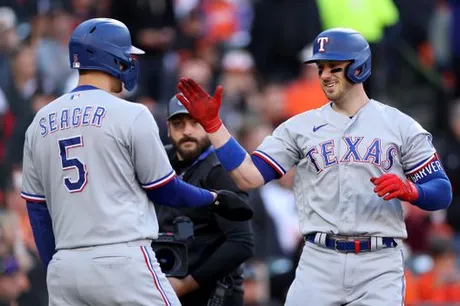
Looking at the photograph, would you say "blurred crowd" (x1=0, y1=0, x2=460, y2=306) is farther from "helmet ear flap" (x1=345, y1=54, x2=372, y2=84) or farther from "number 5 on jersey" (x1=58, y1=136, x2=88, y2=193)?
"number 5 on jersey" (x1=58, y1=136, x2=88, y2=193)

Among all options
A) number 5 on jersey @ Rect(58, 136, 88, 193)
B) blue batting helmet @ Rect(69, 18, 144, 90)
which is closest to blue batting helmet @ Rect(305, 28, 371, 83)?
blue batting helmet @ Rect(69, 18, 144, 90)

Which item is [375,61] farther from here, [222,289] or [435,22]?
[222,289]

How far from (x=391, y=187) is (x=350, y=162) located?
0.40 m

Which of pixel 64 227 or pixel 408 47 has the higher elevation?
pixel 408 47

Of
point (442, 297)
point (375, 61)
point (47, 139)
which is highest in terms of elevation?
point (375, 61)

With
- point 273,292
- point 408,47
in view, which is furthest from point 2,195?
point 408,47

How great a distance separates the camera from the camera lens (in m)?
6.96

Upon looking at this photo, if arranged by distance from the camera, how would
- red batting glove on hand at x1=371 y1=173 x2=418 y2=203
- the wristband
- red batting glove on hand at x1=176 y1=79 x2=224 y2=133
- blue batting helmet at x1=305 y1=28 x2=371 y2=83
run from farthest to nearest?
blue batting helmet at x1=305 y1=28 x2=371 y2=83 → the wristband → red batting glove on hand at x1=176 y1=79 x2=224 y2=133 → red batting glove on hand at x1=371 y1=173 x2=418 y2=203

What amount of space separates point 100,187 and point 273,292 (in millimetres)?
5519

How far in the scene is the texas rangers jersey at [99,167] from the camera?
5.97 m

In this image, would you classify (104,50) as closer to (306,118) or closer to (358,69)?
(306,118)

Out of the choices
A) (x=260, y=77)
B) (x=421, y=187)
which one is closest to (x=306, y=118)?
(x=421, y=187)

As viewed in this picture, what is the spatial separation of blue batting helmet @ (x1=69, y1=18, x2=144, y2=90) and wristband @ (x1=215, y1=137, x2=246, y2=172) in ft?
2.13

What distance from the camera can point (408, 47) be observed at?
15531 millimetres
